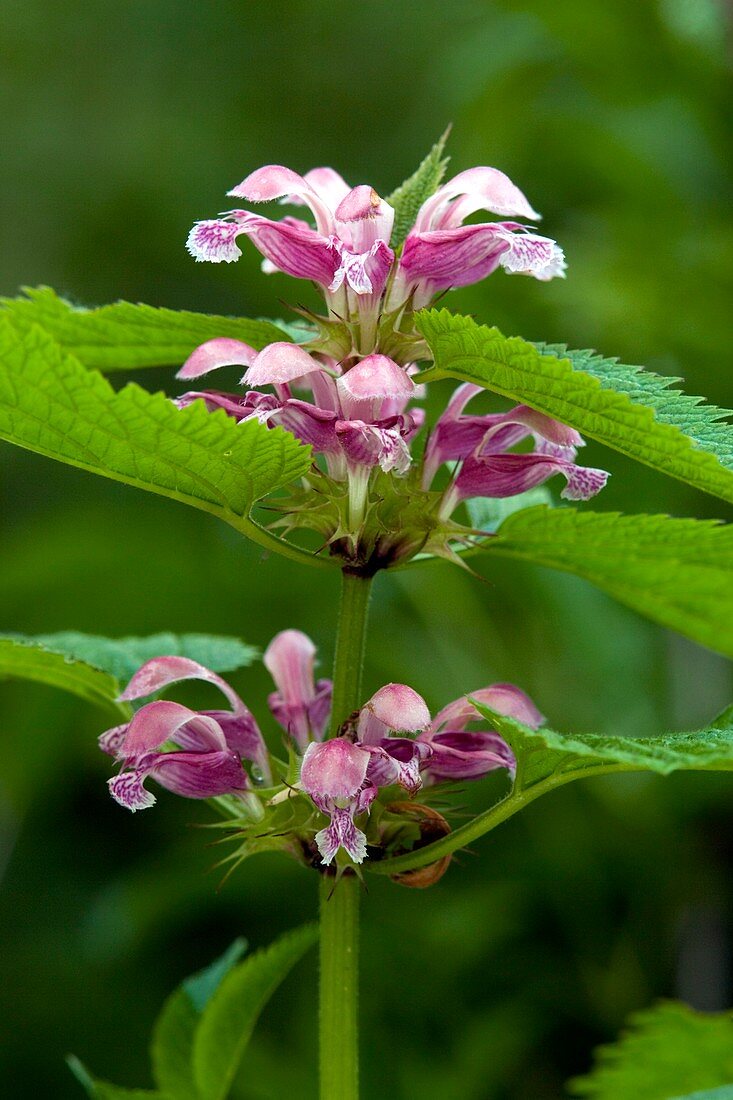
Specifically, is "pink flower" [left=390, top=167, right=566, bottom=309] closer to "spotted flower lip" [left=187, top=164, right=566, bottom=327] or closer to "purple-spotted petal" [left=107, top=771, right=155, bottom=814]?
"spotted flower lip" [left=187, top=164, right=566, bottom=327]

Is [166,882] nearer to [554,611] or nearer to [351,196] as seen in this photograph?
[554,611]

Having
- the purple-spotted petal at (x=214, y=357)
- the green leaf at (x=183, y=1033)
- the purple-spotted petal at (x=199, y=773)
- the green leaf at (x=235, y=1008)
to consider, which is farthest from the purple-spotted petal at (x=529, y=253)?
the green leaf at (x=183, y=1033)

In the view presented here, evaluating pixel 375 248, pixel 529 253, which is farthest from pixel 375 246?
pixel 529 253

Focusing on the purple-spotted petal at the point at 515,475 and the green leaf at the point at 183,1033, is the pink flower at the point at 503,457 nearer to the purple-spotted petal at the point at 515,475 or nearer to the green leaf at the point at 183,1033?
the purple-spotted petal at the point at 515,475

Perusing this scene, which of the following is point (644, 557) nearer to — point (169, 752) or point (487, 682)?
point (169, 752)

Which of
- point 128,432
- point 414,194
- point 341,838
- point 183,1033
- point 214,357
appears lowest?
point 183,1033
